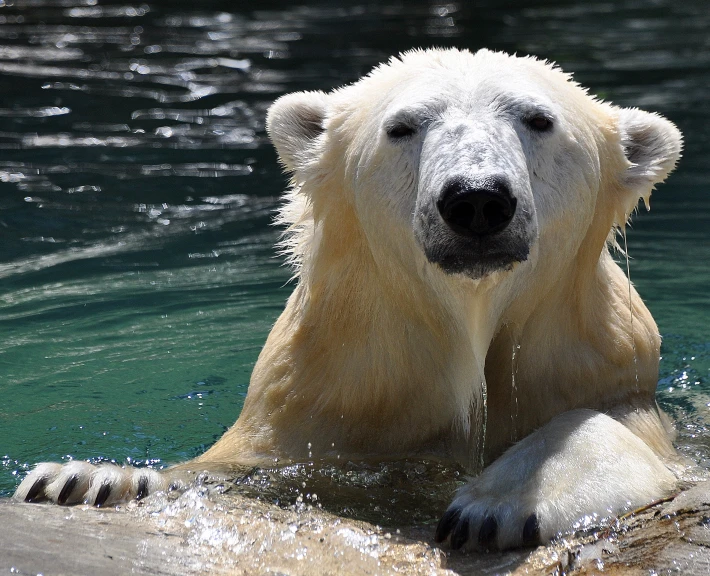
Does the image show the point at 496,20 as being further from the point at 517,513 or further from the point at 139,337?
the point at 517,513

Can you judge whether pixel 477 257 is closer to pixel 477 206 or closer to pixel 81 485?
pixel 477 206

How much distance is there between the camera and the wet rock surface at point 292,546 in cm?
268

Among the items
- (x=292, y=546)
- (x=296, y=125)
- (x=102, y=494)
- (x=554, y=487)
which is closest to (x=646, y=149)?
(x=296, y=125)

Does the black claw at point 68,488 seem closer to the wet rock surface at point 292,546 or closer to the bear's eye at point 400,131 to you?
the wet rock surface at point 292,546

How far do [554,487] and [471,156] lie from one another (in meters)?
0.94

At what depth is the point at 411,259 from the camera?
353cm

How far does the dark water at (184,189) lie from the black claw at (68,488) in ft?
3.46

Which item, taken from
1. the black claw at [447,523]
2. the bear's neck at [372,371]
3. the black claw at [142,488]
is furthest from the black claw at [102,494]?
the black claw at [447,523]

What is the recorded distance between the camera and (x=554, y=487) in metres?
2.99

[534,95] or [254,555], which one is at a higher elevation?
[534,95]

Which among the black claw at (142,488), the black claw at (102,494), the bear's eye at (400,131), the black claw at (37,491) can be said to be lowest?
the black claw at (142,488)

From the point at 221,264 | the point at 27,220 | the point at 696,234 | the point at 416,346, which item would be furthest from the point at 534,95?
the point at 27,220

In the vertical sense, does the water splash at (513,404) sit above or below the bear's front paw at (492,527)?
below

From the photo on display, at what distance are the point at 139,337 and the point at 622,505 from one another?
11.7ft
